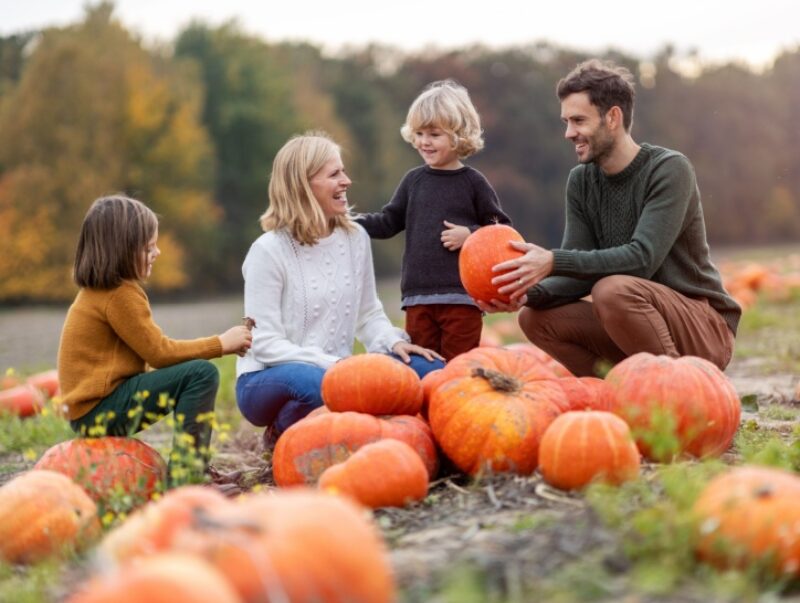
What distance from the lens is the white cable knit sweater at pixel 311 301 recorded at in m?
4.97

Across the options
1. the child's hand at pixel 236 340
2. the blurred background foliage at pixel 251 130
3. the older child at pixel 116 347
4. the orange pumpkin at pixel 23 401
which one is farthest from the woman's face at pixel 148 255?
the blurred background foliage at pixel 251 130

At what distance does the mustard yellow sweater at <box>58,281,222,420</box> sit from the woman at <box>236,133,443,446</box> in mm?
507

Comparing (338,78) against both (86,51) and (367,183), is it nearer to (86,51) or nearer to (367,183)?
(367,183)

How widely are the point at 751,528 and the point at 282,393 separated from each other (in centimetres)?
260

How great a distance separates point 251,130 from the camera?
38.8 meters

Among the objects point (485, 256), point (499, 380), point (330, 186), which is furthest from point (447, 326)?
point (499, 380)

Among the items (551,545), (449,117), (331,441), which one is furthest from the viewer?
(449,117)

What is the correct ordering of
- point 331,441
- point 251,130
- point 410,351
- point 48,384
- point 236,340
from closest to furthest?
1. point 331,441
2. point 236,340
3. point 410,351
4. point 48,384
5. point 251,130

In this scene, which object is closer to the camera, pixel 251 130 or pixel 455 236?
pixel 455 236

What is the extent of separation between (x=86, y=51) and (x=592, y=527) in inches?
1113

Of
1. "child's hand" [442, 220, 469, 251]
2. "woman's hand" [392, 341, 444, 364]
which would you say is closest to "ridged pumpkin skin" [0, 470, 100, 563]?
"woman's hand" [392, 341, 444, 364]

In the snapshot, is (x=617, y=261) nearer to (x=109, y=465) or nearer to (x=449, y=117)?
(x=449, y=117)

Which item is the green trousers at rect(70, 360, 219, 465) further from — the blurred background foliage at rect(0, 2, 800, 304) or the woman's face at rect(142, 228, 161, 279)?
the blurred background foliage at rect(0, 2, 800, 304)

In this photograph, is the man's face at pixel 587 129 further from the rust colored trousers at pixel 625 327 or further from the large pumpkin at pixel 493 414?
the large pumpkin at pixel 493 414
